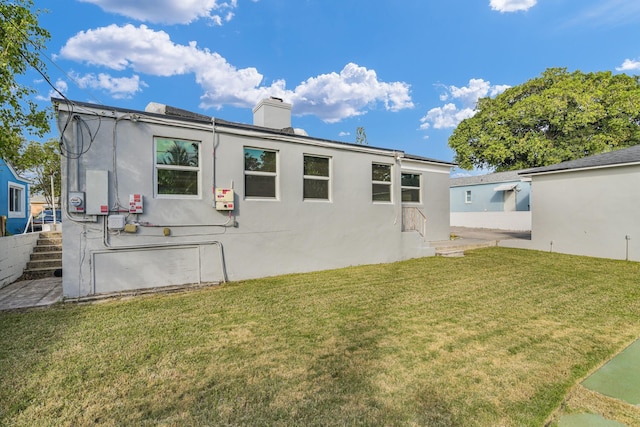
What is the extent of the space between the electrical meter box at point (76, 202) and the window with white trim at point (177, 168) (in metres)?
1.12

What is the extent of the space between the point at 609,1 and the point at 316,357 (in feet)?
58.7

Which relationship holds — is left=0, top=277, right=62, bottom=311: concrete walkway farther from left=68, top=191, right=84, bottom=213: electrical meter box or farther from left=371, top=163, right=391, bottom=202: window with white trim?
left=371, top=163, right=391, bottom=202: window with white trim

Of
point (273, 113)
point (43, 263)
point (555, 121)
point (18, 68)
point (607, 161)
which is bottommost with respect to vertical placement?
point (43, 263)

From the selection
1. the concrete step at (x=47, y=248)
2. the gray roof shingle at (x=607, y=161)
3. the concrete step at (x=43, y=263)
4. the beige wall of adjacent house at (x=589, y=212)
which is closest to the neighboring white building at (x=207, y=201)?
the concrete step at (x=43, y=263)

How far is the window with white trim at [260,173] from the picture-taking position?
246 inches

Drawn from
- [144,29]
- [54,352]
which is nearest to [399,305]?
[54,352]

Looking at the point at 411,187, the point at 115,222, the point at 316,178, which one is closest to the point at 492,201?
the point at 411,187

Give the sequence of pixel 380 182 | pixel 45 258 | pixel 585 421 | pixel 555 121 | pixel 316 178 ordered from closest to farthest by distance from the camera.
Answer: pixel 585 421, pixel 45 258, pixel 316 178, pixel 380 182, pixel 555 121

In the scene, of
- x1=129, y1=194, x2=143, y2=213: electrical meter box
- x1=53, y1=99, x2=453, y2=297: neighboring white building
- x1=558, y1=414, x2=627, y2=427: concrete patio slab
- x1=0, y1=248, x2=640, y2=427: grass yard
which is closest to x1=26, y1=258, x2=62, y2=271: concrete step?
x1=53, y1=99, x2=453, y2=297: neighboring white building

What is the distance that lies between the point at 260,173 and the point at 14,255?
5.53 metres

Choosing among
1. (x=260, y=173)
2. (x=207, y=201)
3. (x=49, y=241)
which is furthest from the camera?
(x=49, y=241)

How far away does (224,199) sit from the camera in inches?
227

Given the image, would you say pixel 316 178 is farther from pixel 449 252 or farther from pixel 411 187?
pixel 411 187

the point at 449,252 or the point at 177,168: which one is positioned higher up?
A: the point at 177,168
